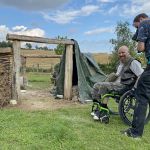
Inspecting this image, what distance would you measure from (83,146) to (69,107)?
401 cm

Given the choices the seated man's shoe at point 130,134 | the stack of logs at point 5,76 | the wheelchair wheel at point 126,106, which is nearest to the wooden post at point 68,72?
the stack of logs at point 5,76

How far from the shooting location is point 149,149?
5.84 metres

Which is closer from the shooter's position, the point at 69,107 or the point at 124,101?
the point at 124,101

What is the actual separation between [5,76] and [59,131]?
3477 millimetres

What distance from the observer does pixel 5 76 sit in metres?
9.28

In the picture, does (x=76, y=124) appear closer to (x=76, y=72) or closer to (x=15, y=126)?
(x=15, y=126)

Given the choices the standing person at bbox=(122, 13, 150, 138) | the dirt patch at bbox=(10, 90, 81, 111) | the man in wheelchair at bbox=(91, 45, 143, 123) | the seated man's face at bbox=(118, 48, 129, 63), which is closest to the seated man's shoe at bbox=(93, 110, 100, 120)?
the man in wheelchair at bbox=(91, 45, 143, 123)

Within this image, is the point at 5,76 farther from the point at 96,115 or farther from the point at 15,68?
the point at 96,115

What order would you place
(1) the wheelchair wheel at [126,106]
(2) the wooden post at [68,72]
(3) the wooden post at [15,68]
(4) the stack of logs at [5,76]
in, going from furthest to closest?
(2) the wooden post at [68,72] < (3) the wooden post at [15,68] < (4) the stack of logs at [5,76] < (1) the wheelchair wheel at [126,106]

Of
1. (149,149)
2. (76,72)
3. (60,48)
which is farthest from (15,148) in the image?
(60,48)

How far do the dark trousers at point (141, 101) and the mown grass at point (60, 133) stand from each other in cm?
22

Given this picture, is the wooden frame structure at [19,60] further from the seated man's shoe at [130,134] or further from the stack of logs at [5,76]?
the seated man's shoe at [130,134]

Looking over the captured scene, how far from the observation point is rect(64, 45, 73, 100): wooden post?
10.8 metres

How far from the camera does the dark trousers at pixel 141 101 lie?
249 inches
